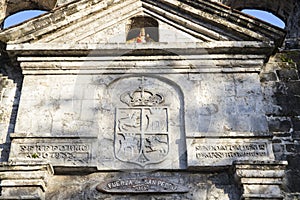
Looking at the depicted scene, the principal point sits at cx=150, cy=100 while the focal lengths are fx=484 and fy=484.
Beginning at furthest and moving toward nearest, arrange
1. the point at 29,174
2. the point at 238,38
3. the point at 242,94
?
1. the point at 238,38
2. the point at 242,94
3. the point at 29,174

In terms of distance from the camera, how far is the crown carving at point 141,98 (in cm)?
641

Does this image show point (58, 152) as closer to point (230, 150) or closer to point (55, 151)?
point (55, 151)

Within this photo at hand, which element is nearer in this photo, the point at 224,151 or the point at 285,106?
the point at 224,151

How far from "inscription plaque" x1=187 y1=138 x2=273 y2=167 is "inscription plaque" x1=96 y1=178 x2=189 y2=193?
1.10 ft

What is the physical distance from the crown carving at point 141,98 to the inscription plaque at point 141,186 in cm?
110

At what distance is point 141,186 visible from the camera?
18.8ft

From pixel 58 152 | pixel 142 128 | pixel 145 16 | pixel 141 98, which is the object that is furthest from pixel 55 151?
pixel 145 16

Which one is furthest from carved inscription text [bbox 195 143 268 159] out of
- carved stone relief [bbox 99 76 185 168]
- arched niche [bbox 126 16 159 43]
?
arched niche [bbox 126 16 159 43]

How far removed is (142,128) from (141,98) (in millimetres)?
484

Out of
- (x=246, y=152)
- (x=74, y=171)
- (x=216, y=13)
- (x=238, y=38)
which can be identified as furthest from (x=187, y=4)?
(x=74, y=171)

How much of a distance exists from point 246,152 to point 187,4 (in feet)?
8.37

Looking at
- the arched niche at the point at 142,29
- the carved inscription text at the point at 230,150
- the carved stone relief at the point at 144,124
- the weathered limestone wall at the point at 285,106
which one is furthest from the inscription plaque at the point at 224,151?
the arched niche at the point at 142,29

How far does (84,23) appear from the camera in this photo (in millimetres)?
7145

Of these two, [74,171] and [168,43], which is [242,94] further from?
[74,171]
